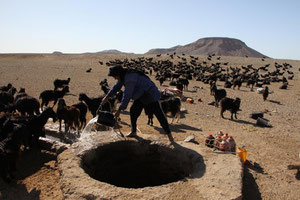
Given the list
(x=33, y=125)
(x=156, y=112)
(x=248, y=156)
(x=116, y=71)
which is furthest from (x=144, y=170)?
(x=33, y=125)

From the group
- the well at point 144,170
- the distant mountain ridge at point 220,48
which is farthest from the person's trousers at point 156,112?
the distant mountain ridge at point 220,48

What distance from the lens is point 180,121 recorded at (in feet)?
35.7

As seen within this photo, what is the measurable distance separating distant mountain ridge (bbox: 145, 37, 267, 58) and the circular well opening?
12103 cm

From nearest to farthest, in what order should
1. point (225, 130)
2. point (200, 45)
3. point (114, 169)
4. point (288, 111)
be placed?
point (114, 169) → point (225, 130) → point (288, 111) → point (200, 45)

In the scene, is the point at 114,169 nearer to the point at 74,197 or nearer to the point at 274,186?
the point at 74,197

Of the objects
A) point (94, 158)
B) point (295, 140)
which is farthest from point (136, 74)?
point (295, 140)

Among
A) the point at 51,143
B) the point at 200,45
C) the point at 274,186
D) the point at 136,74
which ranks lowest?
the point at 274,186

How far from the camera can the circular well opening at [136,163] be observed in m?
5.35

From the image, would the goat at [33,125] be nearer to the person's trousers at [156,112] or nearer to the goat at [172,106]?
the person's trousers at [156,112]

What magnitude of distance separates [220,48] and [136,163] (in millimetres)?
131307

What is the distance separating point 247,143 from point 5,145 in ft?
22.5

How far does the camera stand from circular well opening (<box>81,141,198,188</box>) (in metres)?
5.35

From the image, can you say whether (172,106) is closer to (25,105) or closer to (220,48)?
(25,105)

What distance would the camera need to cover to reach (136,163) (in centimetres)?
595
